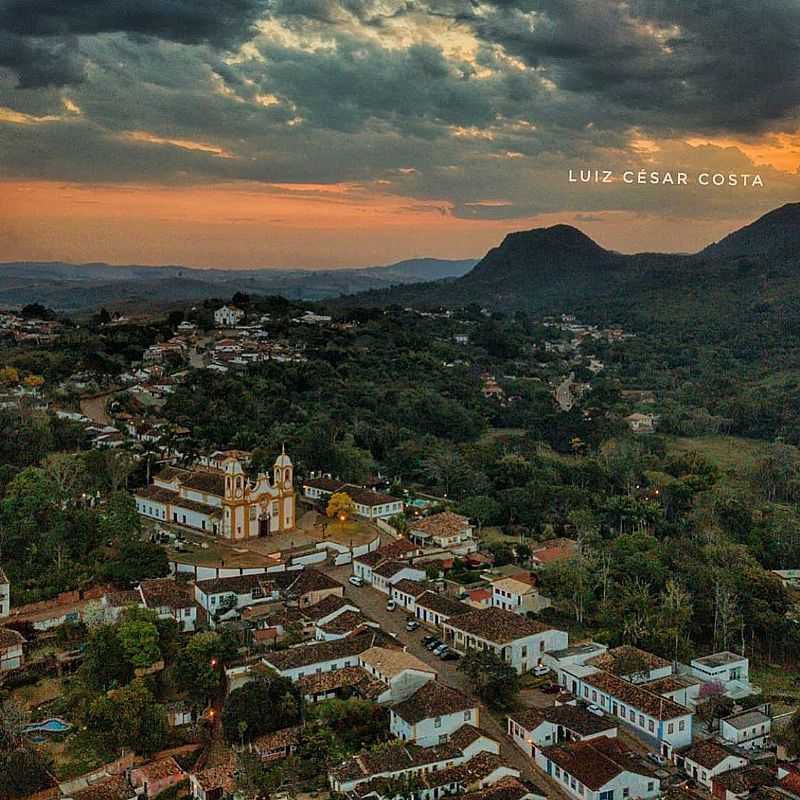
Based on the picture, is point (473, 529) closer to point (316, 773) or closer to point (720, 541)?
point (720, 541)

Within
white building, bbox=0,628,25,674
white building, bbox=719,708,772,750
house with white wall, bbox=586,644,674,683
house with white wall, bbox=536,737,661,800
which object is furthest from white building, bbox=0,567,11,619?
white building, bbox=719,708,772,750

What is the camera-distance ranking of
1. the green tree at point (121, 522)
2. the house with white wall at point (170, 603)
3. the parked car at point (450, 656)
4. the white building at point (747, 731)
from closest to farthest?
the white building at point (747, 731), the parked car at point (450, 656), the house with white wall at point (170, 603), the green tree at point (121, 522)

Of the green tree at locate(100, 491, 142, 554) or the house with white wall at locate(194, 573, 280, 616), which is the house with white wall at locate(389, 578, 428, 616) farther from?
the green tree at locate(100, 491, 142, 554)

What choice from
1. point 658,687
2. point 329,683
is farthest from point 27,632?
point 658,687

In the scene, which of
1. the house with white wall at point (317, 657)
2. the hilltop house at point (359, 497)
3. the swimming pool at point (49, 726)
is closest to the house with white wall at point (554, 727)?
Result: the house with white wall at point (317, 657)

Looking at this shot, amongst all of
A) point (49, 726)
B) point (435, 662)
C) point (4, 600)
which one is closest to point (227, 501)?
point (4, 600)

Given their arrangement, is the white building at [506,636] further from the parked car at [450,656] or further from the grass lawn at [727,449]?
the grass lawn at [727,449]
